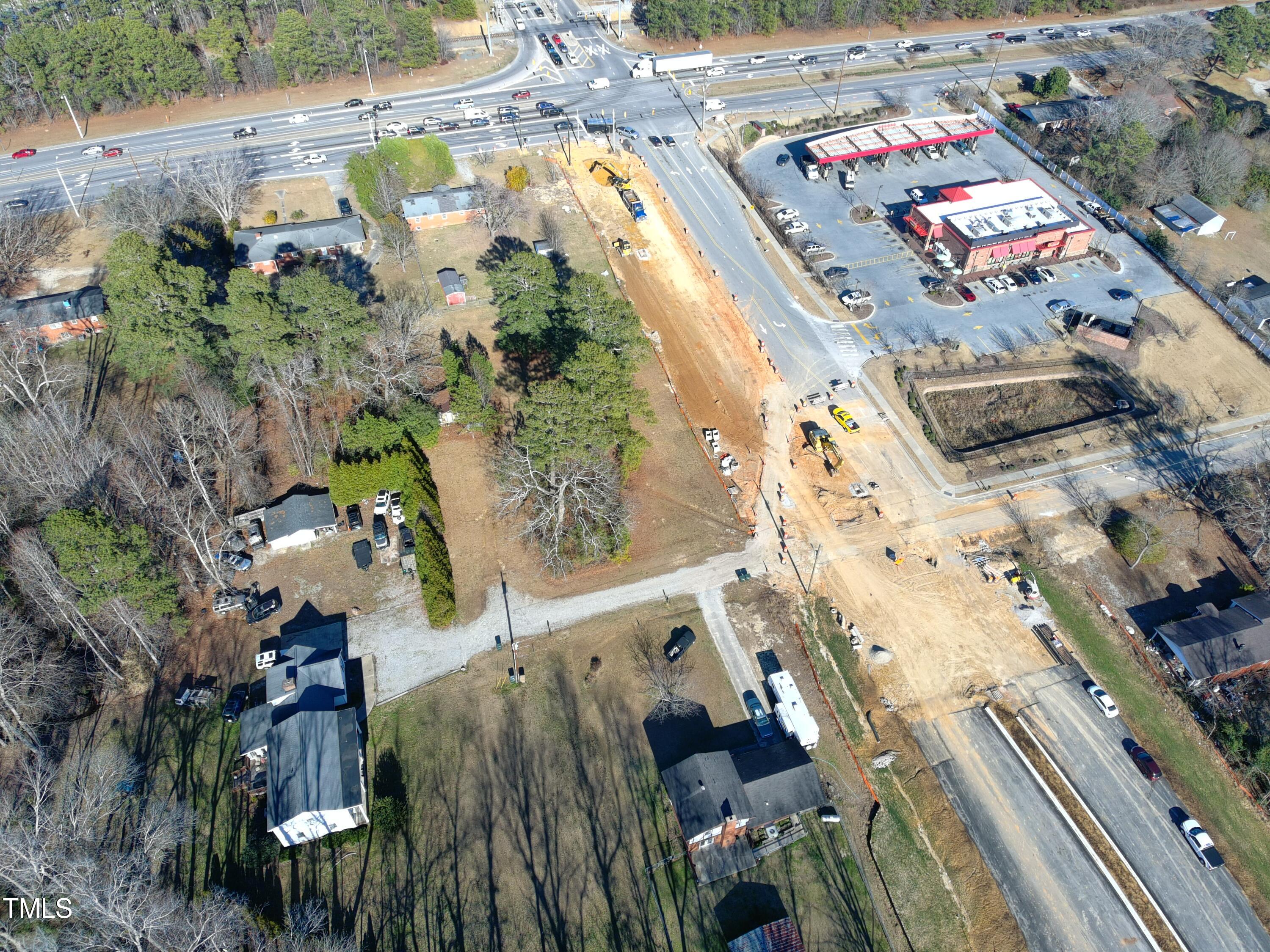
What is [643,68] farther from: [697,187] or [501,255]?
[501,255]

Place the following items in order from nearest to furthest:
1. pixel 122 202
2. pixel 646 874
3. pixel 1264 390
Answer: pixel 646 874, pixel 1264 390, pixel 122 202

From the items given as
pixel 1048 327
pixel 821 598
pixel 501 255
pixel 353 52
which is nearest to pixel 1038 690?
pixel 821 598

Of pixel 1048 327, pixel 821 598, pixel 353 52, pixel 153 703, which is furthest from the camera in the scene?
pixel 353 52

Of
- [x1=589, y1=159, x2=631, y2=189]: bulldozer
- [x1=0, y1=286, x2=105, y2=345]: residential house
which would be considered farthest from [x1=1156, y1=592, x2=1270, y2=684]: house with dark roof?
[x1=0, y1=286, x2=105, y2=345]: residential house

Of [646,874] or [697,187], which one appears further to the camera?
[697,187]

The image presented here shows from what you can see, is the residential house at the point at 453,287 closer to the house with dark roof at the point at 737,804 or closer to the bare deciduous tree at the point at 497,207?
the bare deciduous tree at the point at 497,207

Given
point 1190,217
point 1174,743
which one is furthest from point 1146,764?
point 1190,217

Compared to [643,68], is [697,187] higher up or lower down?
lower down
